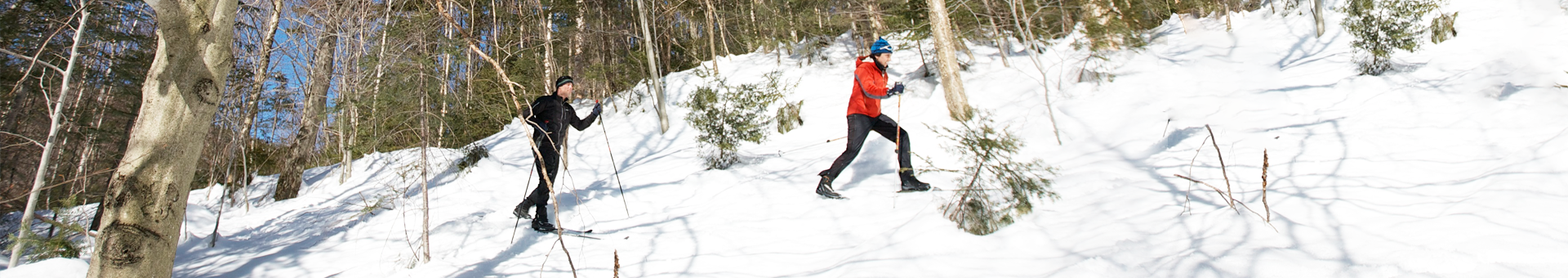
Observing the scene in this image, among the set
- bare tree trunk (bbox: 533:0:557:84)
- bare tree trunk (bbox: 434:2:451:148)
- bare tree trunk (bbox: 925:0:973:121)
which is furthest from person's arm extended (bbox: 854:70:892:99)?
bare tree trunk (bbox: 533:0:557:84)

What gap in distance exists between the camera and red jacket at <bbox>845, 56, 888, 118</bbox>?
169 inches

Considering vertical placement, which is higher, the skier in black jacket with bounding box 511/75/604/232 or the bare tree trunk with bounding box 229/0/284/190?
the bare tree trunk with bounding box 229/0/284/190

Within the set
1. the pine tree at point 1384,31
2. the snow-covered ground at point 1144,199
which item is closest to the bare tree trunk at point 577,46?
the snow-covered ground at point 1144,199

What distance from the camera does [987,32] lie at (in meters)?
12.1

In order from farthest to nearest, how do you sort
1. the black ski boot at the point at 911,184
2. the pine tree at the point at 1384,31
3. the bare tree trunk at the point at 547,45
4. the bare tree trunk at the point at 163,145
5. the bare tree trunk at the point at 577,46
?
the bare tree trunk at the point at 577,46 → the bare tree trunk at the point at 547,45 → the pine tree at the point at 1384,31 → the black ski boot at the point at 911,184 → the bare tree trunk at the point at 163,145

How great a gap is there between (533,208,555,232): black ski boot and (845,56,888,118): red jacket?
2.13m

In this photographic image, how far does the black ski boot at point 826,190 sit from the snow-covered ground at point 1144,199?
6cm

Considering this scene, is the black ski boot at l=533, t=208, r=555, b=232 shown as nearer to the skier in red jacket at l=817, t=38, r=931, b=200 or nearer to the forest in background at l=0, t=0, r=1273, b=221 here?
the forest in background at l=0, t=0, r=1273, b=221

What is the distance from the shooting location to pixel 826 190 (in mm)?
4449

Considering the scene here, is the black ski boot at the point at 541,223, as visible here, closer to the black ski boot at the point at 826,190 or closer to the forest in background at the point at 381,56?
the forest in background at the point at 381,56

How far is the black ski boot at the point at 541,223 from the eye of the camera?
422 centimetres

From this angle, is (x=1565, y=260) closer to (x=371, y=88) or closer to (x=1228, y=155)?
(x=1228, y=155)

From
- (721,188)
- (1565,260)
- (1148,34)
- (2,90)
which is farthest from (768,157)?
(2,90)

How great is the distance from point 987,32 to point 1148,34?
288 cm
